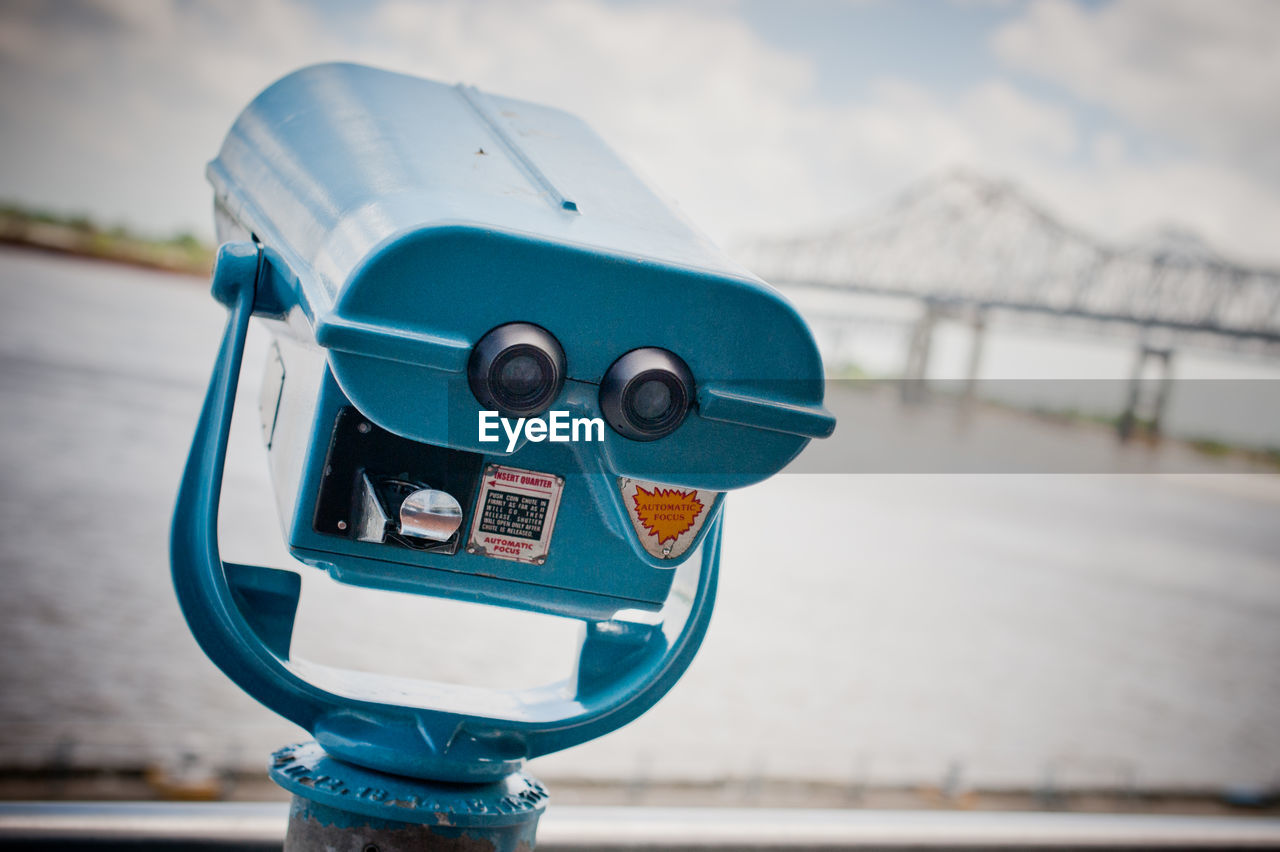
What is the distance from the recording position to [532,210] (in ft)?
2.59

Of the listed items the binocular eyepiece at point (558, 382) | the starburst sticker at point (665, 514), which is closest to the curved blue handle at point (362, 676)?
the starburst sticker at point (665, 514)

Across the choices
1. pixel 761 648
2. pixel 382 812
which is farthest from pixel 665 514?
pixel 761 648

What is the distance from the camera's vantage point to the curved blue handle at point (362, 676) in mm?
858

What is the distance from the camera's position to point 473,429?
2.45ft

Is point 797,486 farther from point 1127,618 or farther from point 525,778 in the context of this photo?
point 525,778

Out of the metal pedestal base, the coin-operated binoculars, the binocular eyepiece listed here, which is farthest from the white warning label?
the metal pedestal base

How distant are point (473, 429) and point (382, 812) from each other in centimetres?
33

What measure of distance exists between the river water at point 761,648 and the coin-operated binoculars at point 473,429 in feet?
0.98

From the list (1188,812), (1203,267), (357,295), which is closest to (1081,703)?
(1188,812)

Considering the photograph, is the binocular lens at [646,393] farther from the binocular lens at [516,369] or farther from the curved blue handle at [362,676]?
the curved blue handle at [362,676]

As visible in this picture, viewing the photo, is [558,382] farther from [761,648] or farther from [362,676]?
[761,648]

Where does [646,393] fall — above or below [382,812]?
above

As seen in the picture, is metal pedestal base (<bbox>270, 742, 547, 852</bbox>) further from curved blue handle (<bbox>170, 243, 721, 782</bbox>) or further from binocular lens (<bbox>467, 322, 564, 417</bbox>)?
binocular lens (<bbox>467, 322, 564, 417</bbox>)

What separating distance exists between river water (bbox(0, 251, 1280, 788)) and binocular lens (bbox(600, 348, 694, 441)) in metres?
0.48
